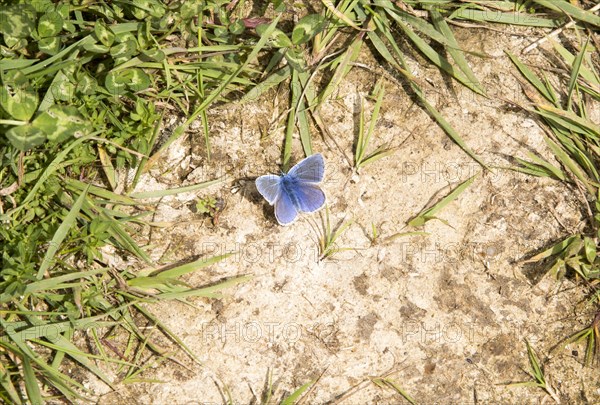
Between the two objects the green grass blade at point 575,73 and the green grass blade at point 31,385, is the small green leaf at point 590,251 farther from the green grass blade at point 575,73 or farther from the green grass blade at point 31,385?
the green grass blade at point 31,385

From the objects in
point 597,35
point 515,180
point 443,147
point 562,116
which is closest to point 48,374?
point 443,147

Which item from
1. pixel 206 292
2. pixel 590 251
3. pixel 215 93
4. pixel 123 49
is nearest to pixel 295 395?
pixel 206 292

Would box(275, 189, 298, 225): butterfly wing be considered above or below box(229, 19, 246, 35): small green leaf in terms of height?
below

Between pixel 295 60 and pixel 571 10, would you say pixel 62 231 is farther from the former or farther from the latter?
pixel 571 10

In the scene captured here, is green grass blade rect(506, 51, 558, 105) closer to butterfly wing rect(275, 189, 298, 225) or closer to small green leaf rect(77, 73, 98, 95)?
butterfly wing rect(275, 189, 298, 225)

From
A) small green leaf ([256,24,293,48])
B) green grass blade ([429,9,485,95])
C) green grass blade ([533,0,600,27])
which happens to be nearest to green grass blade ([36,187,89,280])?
small green leaf ([256,24,293,48])

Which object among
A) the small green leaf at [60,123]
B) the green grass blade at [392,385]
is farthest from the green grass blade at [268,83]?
the green grass blade at [392,385]
